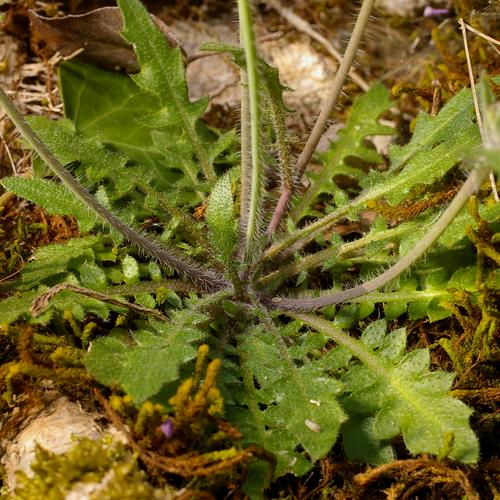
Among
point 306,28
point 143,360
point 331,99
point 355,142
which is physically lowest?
point 143,360

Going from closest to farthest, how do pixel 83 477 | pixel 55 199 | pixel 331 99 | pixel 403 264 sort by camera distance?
pixel 83 477 → pixel 403 264 → pixel 55 199 → pixel 331 99

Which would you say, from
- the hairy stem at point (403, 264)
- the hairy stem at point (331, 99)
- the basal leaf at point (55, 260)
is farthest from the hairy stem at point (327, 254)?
the basal leaf at point (55, 260)

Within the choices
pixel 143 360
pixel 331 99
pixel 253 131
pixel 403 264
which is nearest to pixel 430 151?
pixel 331 99

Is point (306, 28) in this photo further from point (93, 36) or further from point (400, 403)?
point (400, 403)

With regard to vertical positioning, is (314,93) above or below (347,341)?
above

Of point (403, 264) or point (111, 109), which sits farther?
point (111, 109)

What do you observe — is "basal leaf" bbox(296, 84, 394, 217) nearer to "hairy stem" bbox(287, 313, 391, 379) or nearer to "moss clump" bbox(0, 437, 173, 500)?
"hairy stem" bbox(287, 313, 391, 379)

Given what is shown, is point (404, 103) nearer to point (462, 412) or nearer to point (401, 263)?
point (401, 263)
